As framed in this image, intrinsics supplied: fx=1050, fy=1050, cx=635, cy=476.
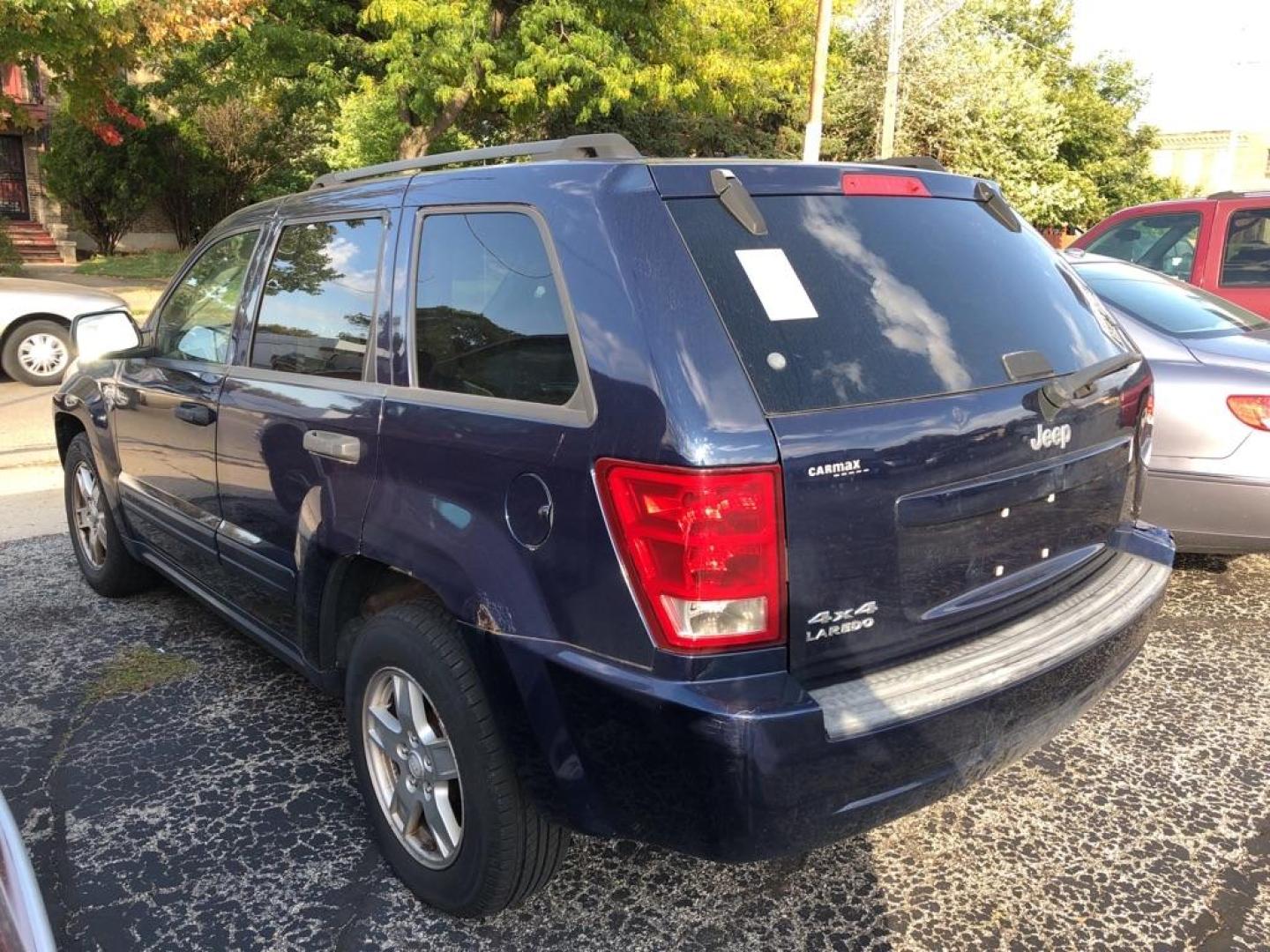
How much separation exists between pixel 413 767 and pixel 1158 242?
23.2 ft

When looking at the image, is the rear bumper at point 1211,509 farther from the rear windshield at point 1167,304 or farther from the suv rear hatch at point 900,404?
the suv rear hatch at point 900,404

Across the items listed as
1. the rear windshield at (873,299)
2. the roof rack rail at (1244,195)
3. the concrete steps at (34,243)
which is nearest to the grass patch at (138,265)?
the concrete steps at (34,243)

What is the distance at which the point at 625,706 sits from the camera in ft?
6.58

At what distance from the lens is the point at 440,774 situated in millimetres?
2484

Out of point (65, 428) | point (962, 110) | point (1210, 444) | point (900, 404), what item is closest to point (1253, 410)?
point (1210, 444)

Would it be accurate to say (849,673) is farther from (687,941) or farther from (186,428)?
(186,428)

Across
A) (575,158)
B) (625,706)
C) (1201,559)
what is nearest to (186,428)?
(575,158)

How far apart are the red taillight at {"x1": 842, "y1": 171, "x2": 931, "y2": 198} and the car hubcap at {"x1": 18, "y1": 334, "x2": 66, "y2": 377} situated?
10.0m

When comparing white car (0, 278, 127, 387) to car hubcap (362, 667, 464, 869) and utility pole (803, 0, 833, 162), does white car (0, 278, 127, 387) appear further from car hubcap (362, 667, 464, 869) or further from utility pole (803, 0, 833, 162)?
utility pole (803, 0, 833, 162)

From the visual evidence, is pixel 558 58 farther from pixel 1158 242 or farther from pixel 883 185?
pixel 883 185

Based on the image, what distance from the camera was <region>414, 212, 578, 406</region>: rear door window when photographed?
2.25m

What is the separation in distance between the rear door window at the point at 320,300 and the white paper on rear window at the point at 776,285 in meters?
1.07

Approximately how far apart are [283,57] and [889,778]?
18.9 metres

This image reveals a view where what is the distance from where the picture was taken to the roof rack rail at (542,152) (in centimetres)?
243
